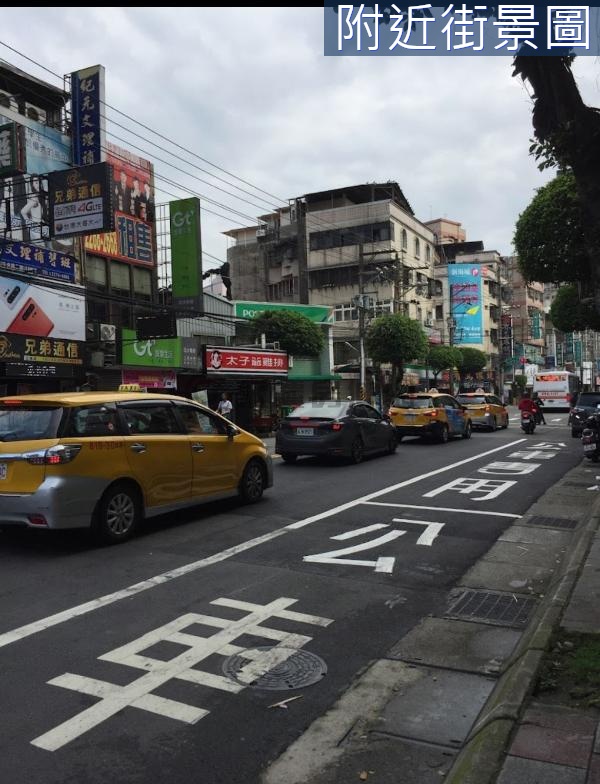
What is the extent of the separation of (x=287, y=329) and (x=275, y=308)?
12.8 feet

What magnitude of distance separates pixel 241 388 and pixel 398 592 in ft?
76.5

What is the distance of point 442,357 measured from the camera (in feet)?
160

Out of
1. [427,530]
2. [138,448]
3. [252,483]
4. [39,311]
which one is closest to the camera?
[138,448]

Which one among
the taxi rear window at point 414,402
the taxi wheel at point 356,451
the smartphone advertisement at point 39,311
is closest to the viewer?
the taxi wheel at point 356,451

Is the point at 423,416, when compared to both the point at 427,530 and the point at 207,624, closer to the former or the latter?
the point at 427,530

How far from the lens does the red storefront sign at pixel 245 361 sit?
24.6 m

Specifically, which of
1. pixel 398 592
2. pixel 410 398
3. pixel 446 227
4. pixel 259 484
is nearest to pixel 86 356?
pixel 410 398

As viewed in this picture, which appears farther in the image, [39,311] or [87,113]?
[87,113]

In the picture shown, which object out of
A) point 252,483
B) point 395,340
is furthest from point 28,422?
point 395,340

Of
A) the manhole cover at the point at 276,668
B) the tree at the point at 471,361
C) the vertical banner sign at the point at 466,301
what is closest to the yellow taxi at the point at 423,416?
the manhole cover at the point at 276,668

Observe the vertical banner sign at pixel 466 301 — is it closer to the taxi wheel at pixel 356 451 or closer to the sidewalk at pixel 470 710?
the taxi wheel at pixel 356 451

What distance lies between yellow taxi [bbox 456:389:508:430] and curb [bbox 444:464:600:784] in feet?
67.9

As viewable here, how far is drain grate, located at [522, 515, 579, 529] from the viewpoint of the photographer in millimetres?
8664

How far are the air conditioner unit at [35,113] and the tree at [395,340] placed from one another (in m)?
21.4
